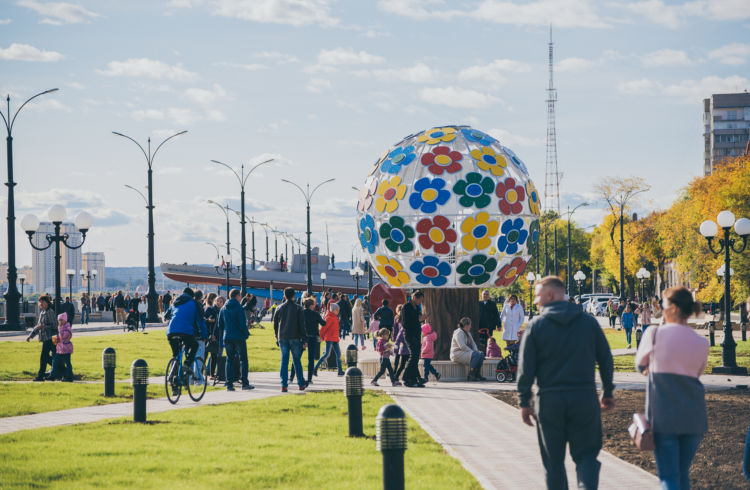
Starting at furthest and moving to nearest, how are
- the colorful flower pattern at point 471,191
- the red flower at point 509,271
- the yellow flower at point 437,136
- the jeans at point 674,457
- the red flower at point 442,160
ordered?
1. the red flower at point 509,271
2. the yellow flower at point 437,136
3. the red flower at point 442,160
4. the colorful flower pattern at point 471,191
5. the jeans at point 674,457

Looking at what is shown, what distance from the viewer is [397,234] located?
18.7 metres

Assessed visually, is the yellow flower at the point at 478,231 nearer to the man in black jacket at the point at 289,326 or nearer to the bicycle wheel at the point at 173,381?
the man in black jacket at the point at 289,326

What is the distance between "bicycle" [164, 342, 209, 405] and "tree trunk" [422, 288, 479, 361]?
19.9 feet

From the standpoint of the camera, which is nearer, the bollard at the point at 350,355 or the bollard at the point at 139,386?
the bollard at the point at 139,386

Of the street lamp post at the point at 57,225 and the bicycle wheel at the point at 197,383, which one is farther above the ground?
the street lamp post at the point at 57,225

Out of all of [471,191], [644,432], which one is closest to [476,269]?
[471,191]

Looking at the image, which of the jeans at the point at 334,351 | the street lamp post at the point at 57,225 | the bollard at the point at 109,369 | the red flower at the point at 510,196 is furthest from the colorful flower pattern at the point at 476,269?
the street lamp post at the point at 57,225

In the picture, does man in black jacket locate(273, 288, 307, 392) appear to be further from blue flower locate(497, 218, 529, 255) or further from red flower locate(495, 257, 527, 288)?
red flower locate(495, 257, 527, 288)

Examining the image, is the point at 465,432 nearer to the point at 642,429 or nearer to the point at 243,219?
the point at 642,429

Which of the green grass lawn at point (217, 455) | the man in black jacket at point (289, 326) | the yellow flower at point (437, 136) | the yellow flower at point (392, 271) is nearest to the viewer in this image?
the green grass lawn at point (217, 455)

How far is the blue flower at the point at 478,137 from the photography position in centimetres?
1902

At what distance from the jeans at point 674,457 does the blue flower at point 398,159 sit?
41.8 ft

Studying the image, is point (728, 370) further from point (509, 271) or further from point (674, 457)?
point (674, 457)

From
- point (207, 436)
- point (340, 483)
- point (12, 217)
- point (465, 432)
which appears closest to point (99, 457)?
point (207, 436)
